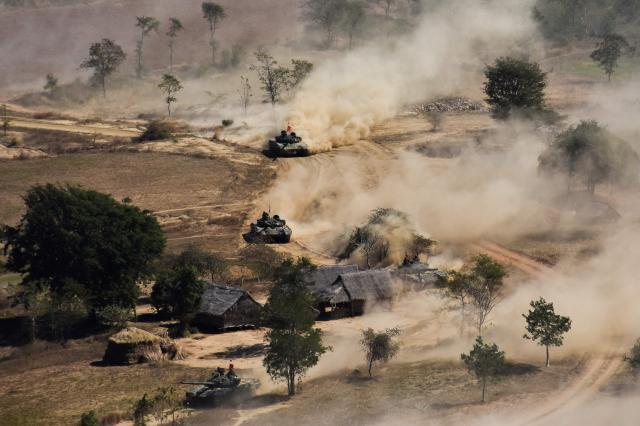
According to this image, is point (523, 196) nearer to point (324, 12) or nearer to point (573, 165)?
point (573, 165)

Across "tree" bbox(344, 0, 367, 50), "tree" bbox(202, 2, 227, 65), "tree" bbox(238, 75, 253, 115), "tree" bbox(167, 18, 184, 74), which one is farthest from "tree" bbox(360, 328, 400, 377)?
"tree" bbox(202, 2, 227, 65)

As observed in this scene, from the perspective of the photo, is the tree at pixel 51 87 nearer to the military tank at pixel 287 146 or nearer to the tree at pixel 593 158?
the military tank at pixel 287 146

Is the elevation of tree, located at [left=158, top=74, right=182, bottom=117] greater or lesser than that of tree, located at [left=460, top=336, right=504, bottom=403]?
greater

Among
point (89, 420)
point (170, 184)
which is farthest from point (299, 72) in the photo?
point (89, 420)

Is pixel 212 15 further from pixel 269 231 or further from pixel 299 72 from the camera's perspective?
pixel 269 231

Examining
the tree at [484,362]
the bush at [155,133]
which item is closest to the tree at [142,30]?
the bush at [155,133]

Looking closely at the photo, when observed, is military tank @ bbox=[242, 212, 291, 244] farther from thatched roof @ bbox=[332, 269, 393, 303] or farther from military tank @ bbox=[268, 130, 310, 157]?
military tank @ bbox=[268, 130, 310, 157]

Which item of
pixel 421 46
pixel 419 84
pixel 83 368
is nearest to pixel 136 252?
pixel 83 368
